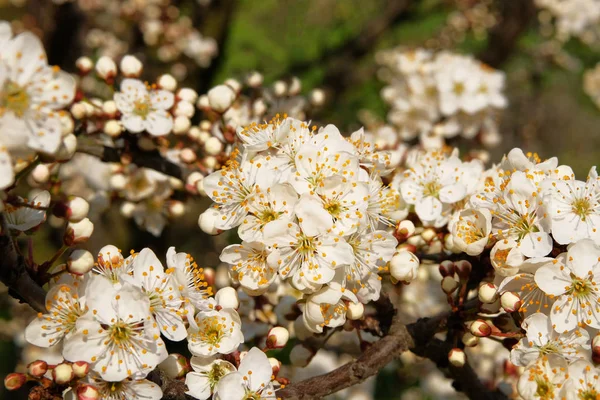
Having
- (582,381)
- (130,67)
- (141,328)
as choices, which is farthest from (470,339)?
(130,67)

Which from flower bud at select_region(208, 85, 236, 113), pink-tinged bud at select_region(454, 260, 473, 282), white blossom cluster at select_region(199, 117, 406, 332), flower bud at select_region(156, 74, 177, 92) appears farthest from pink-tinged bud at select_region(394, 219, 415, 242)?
flower bud at select_region(156, 74, 177, 92)

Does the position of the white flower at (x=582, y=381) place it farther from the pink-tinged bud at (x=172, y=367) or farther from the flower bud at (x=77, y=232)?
the flower bud at (x=77, y=232)

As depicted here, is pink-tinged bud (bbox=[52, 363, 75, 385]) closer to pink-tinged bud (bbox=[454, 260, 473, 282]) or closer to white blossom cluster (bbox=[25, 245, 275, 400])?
white blossom cluster (bbox=[25, 245, 275, 400])

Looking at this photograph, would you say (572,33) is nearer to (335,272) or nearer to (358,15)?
(358,15)

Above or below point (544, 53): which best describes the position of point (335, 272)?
above

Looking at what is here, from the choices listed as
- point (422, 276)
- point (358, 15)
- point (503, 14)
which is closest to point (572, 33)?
point (503, 14)

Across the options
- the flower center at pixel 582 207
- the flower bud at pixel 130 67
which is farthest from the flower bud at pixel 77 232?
the flower center at pixel 582 207

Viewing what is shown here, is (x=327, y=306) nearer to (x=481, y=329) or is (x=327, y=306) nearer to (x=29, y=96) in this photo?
(x=481, y=329)
